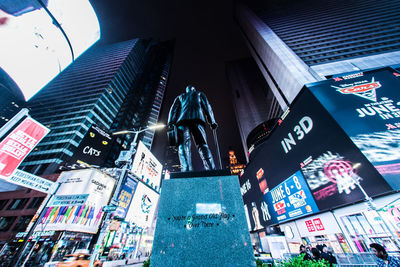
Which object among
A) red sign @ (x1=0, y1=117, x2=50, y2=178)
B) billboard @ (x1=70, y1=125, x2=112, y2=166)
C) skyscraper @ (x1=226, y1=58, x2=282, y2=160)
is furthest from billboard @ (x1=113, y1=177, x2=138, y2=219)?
Answer: skyscraper @ (x1=226, y1=58, x2=282, y2=160)

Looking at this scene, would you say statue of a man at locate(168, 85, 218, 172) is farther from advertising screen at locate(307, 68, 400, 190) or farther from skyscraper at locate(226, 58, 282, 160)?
skyscraper at locate(226, 58, 282, 160)

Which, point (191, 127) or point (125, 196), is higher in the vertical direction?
point (125, 196)

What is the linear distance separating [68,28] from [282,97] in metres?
40.0

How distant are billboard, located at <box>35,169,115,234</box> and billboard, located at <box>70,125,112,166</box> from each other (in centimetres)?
188

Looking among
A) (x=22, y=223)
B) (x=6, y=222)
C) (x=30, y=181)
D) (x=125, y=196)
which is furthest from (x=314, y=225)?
(x=6, y=222)

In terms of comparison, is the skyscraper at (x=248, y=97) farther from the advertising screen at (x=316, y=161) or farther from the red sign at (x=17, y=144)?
the red sign at (x=17, y=144)

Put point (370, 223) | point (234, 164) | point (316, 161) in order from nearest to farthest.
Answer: point (370, 223), point (316, 161), point (234, 164)

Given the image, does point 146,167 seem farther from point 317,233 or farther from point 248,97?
point 248,97

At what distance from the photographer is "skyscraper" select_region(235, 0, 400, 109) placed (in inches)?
1197

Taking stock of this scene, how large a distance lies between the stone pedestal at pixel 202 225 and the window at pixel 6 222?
134 ft

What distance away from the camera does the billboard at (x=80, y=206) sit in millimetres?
12945

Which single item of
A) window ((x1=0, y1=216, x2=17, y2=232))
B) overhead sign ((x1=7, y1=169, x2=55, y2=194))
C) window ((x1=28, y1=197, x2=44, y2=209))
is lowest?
overhead sign ((x1=7, y1=169, x2=55, y2=194))

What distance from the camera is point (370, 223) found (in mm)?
10031

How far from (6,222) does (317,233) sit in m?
46.4
